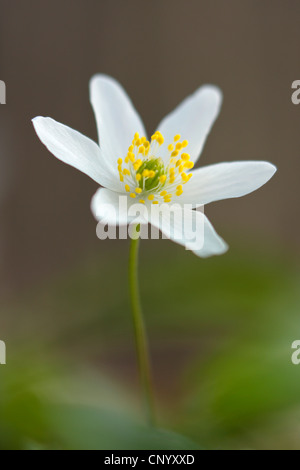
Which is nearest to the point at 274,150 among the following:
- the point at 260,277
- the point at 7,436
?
the point at 260,277

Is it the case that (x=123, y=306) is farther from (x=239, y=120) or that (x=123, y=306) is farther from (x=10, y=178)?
(x=239, y=120)

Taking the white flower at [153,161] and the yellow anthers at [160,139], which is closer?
the white flower at [153,161]

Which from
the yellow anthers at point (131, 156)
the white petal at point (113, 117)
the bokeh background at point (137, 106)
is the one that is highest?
the bokeh background at point (137, 106)

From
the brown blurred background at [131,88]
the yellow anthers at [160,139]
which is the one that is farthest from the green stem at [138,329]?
the brown blurred background at [131,88]

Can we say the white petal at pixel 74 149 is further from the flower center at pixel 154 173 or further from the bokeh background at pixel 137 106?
the bokeh background at pixel 137 106

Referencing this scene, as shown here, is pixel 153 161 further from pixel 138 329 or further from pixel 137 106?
pixel 137 106
